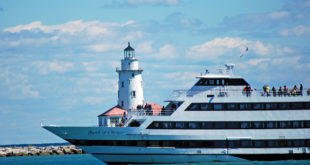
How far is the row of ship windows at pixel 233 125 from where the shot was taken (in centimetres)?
4225

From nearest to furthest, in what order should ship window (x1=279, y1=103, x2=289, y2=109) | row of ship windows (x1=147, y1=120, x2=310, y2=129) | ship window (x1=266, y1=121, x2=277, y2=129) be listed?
row of ship windows (x1=147, y1=120, x2=310, y2=129), ship window (x1=266, y1=121, x2=277, y2=129), ship window (x1=279, y1=103, x2=289, y2=109)

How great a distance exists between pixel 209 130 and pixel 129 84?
11.3 metres

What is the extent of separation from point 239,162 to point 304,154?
4.27 m

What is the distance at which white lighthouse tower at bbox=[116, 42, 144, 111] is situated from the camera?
51.9 m

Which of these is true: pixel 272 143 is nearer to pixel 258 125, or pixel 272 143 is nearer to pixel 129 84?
pixel 258 125

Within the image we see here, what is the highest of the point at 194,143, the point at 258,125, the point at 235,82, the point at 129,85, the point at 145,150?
the point at 129,85

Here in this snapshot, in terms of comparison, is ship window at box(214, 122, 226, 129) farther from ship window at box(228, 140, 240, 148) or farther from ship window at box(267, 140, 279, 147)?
ship window at box(267, 140, 279, 147)

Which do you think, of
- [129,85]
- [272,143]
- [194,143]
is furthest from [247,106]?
[129,85]

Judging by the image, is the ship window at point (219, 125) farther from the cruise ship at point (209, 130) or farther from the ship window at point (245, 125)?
the ship window at point (245, 125)

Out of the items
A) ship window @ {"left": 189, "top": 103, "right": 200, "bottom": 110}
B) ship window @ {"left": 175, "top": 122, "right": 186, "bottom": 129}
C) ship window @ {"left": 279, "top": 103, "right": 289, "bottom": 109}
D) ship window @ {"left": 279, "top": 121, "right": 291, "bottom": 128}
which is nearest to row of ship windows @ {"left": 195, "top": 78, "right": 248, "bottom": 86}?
ship window @ {"left": 189, "top": 103, "right": 200, "bottom": 110}

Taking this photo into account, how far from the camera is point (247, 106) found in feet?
141

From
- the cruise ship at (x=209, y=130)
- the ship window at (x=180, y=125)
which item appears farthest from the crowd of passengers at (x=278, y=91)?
the ship window at (x=180, y=125)

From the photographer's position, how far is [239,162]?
140ft

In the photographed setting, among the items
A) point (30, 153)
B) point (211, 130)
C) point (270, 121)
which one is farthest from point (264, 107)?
point (30, 153)
